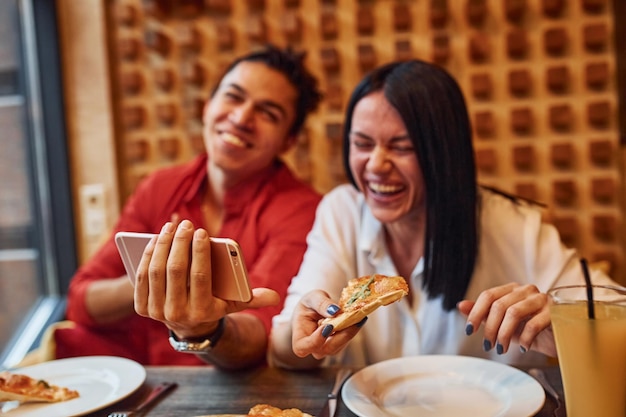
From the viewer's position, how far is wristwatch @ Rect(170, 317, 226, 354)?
1.22m

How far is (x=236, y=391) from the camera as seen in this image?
1.17m

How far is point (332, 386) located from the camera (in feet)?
3.82

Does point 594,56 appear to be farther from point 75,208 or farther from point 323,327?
point 75,208

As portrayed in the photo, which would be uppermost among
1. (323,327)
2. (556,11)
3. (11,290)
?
(556,11)

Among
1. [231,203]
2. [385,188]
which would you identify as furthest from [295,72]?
[385,188]

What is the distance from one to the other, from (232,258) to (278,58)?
1.12 metres

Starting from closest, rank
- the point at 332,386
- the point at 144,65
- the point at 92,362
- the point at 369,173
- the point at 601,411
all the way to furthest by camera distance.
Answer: the point at 601,411 < the point at 332,386 < the point at 92,362 < the point at 369,173 < the point at 144,65

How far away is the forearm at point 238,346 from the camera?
1.25m

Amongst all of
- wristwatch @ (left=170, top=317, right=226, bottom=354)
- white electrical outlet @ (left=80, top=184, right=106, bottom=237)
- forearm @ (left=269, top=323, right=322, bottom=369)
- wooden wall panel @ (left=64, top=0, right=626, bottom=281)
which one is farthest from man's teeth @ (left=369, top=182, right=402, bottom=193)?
white electrical outlet @ (left=80, top=184, right=106, bottom=237)

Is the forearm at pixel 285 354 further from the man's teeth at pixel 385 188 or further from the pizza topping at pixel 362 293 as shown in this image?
the man's teeth at pixel 385 188

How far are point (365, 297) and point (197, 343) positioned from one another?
384 millimetres

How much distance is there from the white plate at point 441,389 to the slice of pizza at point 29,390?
0.50 m

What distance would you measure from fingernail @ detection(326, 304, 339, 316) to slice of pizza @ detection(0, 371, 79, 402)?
485 mm

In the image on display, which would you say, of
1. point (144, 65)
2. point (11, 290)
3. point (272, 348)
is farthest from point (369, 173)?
point (11, 290)
